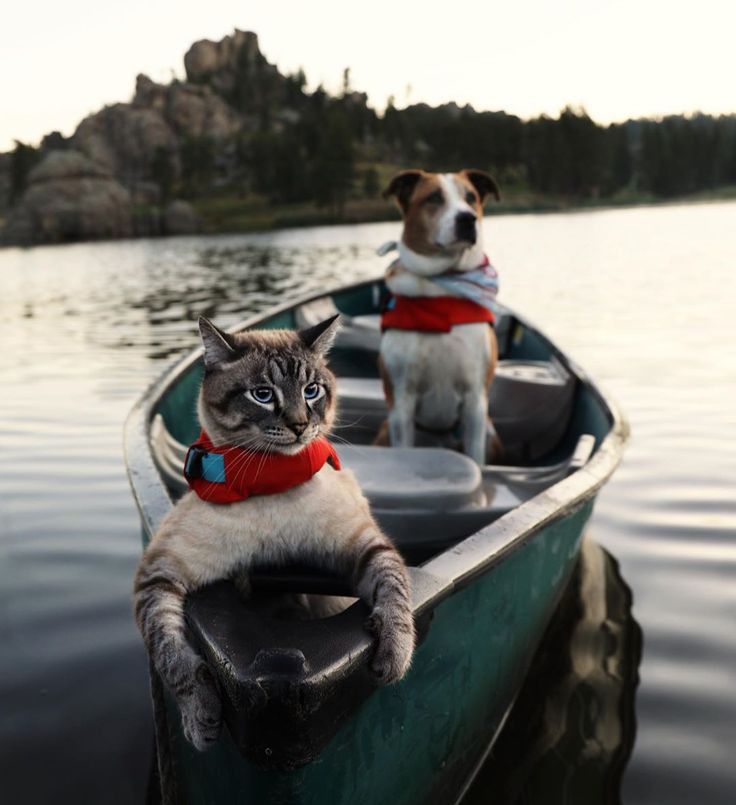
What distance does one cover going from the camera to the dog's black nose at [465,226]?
581cm

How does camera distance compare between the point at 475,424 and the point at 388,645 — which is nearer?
the point at 388,645

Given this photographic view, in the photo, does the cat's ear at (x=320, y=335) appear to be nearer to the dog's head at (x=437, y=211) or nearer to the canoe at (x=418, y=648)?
the canoe at (x=418, y=648)

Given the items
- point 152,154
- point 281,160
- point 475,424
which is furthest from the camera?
point 152,154

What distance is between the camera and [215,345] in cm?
296

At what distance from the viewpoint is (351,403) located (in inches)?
290

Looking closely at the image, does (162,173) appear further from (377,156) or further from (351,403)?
(351,403)

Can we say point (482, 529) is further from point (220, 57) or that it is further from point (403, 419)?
point (220, 57)

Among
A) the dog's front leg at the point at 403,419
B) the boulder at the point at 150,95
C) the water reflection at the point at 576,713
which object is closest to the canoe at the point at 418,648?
the water reflection at the point at 576,713

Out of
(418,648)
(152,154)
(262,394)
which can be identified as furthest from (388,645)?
(152,154)

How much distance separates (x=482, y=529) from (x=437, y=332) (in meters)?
2.44

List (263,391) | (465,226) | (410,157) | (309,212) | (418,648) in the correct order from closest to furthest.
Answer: (263,391)
(418,648)
(465,226)
(309,212)
(410,157)

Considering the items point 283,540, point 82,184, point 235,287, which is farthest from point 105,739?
point 82,184

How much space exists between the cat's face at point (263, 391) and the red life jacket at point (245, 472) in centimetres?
4

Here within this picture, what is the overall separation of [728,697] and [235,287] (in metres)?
30.6
